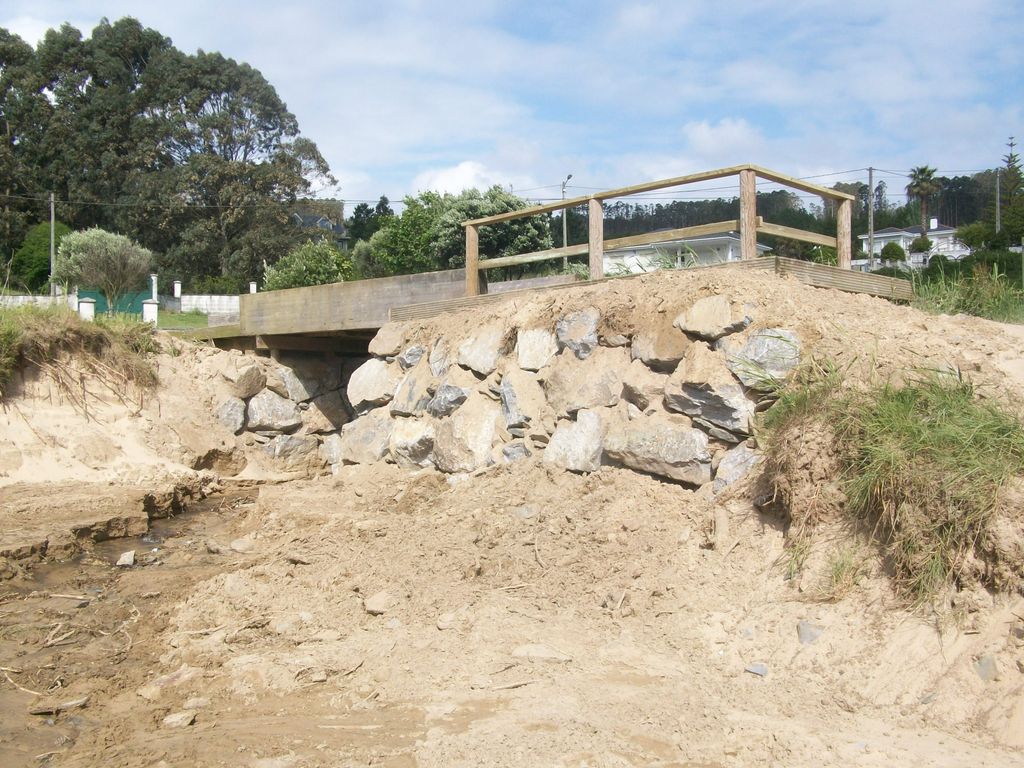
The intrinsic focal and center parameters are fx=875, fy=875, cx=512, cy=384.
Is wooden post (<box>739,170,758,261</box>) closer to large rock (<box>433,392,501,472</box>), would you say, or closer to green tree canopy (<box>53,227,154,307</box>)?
large rock (<box>433,392,501,472</box>)

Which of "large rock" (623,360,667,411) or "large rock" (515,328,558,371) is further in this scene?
"large rock" (515,328,558,371)

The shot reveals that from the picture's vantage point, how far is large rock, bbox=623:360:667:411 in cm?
689

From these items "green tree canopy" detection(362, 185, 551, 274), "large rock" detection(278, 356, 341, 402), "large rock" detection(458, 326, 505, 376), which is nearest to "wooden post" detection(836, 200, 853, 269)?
"large rock" detection(458, 326, 505, 376)

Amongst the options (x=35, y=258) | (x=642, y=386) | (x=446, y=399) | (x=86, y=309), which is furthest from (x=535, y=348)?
(x=35, y=258)

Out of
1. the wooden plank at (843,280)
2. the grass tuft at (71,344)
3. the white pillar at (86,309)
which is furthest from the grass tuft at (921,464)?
the white pillar at (86,309)

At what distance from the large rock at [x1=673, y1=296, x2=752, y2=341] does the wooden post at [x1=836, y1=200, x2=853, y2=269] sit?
2.06 m

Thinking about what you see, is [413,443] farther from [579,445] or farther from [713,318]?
[713,318]

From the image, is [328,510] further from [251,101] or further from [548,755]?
[251,101]

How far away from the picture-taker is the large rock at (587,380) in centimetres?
724

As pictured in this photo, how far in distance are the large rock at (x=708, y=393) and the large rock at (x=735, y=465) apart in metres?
0.16

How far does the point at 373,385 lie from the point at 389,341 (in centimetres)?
56

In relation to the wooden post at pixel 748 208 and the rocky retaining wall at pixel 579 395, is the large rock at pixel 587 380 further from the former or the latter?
the wooden post at pixel 748 208

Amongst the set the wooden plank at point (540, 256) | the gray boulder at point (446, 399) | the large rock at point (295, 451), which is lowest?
the large rock at point (295, 451)

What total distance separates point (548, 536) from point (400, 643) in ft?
4.93
